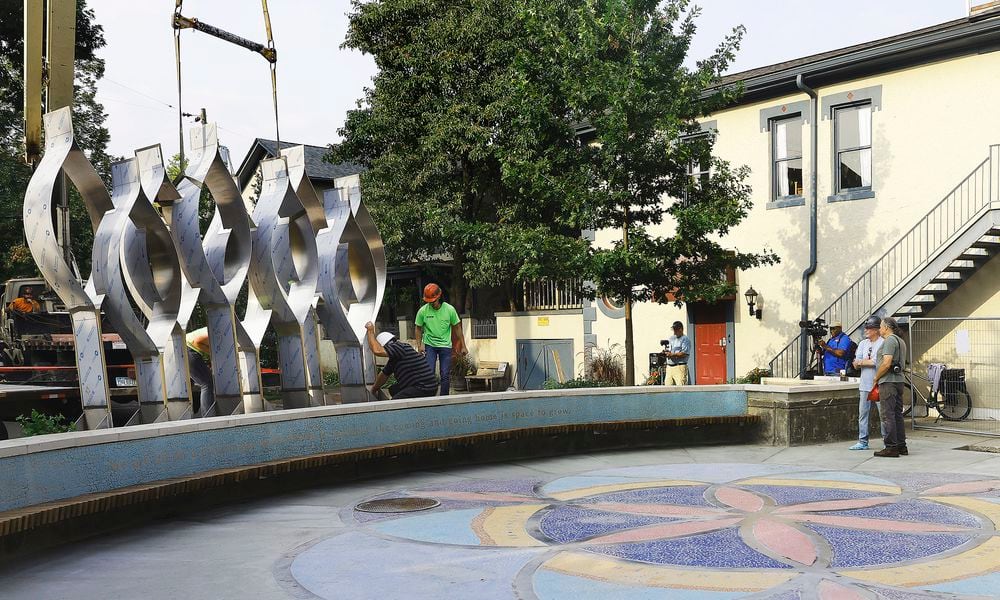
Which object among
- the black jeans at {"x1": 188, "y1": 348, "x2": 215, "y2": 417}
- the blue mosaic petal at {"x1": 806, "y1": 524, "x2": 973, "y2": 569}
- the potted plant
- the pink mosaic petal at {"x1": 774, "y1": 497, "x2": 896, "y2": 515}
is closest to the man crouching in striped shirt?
the black jeans at {"x1": 188, "y1": 348, "x2": 215, "y2": 417}

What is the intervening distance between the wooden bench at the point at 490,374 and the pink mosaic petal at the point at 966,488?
18.6 m

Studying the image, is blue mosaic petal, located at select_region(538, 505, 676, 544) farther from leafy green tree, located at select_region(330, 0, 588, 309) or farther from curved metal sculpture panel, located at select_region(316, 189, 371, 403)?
leafy green tree, located at select_region(330, 0, 588, 309)

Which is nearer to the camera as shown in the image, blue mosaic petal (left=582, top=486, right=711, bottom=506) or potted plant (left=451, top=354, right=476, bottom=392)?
blue mosaic petal (left=582, top=486, right=711, bottom=506)

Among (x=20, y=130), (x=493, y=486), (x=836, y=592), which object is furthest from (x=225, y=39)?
(x=20, y=130)

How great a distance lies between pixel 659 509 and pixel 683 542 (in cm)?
126

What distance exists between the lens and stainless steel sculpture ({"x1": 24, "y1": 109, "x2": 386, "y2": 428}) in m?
8.96

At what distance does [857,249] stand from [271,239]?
13049mm

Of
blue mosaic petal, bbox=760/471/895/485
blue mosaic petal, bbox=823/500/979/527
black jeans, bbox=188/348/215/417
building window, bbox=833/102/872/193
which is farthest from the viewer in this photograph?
building window, bbox=833/102/872/193

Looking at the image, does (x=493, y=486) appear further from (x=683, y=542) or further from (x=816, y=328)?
(x=816, y=328)

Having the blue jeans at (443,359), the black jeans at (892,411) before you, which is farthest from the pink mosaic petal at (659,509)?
the black jeans at (892,411)

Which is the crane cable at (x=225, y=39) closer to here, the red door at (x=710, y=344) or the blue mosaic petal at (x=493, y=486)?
the blue mosaic petal at (x=493, y=486)

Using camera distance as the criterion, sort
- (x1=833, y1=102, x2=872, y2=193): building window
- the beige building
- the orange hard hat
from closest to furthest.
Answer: the orange hard hat
the beige building
(x1=833, y1=102, x2=872, y2=193): building window

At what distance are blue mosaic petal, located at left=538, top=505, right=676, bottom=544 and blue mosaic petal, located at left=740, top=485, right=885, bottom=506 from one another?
144 cm

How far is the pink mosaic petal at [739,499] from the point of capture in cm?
812
